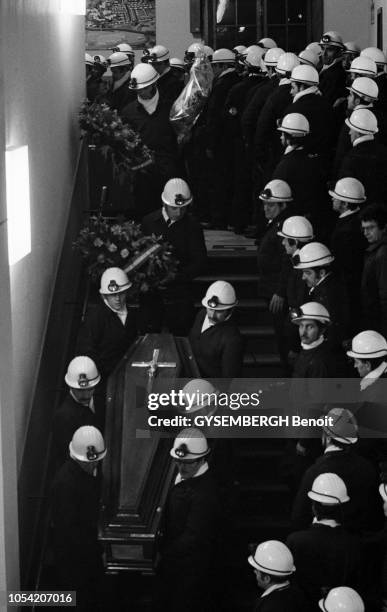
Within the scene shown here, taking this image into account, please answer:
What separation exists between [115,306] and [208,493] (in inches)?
92.5

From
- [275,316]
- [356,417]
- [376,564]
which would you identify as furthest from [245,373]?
[376,564]

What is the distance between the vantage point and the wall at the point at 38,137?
9.12 m

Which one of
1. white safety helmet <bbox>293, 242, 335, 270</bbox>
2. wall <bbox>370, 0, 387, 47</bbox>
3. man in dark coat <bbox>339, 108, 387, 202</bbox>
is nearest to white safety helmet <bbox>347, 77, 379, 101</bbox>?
man in dark coat <bbox>339, 108, 387, 202</bbox>

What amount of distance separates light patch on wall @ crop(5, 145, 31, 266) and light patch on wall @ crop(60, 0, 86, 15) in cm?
281

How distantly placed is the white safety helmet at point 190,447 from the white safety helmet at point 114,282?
1.98 meters

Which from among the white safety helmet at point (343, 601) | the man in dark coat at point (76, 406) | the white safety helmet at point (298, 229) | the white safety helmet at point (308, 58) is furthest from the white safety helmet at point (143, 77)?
the white safety helmet at point (343, 601)

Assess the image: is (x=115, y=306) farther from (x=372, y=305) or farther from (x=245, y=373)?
(x=372, y=305)

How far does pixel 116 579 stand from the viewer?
28.7 ft

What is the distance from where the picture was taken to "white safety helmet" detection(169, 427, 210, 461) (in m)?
8.57

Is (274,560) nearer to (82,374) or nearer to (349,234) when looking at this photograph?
(82,374)

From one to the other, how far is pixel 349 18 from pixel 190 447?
11.7 meters

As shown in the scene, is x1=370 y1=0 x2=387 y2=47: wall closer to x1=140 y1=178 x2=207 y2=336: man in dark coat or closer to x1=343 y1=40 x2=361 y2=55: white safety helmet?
x1=343 y1=40 x2=361 y2=55: white safety helmet

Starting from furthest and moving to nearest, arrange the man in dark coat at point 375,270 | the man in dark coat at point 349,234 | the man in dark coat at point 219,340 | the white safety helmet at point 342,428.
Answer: the man in dark coat at point 349,234
the man in dark coat at point 219,340
the man in dark coat at point 375,270
the white safety helmet at point 342,428

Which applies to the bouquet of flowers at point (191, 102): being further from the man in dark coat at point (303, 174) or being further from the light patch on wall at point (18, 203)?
the light patch on wall at point (18, 203)
